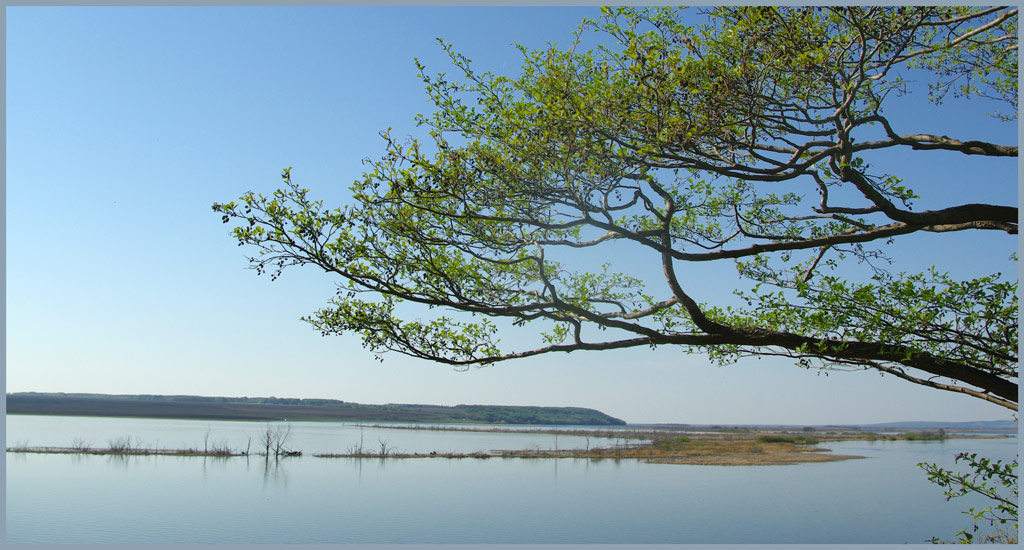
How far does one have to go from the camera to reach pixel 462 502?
24.7 m

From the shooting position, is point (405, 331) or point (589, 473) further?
point (589, 473)

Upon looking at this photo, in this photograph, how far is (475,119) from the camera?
7906mm

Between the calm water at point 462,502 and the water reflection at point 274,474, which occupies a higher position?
the calm water at point 462,502

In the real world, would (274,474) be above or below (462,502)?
below

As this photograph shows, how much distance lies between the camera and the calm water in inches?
756

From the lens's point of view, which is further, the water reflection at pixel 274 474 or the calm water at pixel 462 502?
the water reflection at pixel 274 474

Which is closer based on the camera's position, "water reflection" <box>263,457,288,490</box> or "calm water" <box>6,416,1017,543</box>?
"calm water" <box>6,416,1017,543</box>

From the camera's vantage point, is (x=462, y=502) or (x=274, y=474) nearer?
(x=462, y=502)

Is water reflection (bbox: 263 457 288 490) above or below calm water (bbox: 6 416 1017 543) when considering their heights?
below

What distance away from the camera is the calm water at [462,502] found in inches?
756

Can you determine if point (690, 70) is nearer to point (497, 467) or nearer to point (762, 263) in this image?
point (762, 263)

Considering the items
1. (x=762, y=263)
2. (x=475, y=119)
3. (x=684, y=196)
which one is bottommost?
(x=762, y=263)

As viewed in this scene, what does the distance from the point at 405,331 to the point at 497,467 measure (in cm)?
2875

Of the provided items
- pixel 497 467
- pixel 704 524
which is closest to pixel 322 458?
pixel 497 467
